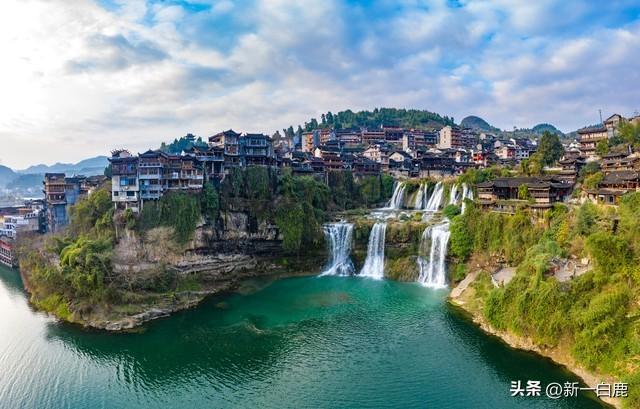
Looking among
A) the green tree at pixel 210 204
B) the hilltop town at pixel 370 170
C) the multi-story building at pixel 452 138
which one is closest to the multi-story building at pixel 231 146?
the hilltop town at pixel 370 170

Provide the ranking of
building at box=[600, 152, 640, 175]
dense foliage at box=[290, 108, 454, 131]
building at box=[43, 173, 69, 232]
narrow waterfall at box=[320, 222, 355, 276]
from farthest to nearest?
dense foliage at box=[290, 108, 454, 131] < building at box=[43, 173, 69, 232] < narrow waterfall at box=[320, 222, 355, 276] < building at box=[600, 152, 640, 175]

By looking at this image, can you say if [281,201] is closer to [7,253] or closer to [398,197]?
[398,197]

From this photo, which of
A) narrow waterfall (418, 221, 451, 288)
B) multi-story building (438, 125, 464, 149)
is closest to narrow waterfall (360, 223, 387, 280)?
narrow waterfall (418, 221, 451, 288)

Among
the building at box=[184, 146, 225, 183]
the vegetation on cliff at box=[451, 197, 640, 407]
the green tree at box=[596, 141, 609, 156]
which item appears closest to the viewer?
the vegetation on cliff at box=[451, 197, 640, 407]

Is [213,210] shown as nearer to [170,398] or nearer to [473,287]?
[170,398]

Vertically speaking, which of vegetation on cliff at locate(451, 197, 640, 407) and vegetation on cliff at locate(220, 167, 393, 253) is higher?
vegetation on cliff at locate(220, 167, 393, 253)

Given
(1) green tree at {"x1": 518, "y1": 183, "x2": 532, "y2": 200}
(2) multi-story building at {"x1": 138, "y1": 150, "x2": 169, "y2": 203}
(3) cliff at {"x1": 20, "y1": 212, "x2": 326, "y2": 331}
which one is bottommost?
(3) cliff at {"x1": 20, "y1": 212, "x2": 326, "y2": 331}

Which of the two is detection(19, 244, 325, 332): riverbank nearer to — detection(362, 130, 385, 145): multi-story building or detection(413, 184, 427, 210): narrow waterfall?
detection(413, 184, 427, 210): narrow waterfall
